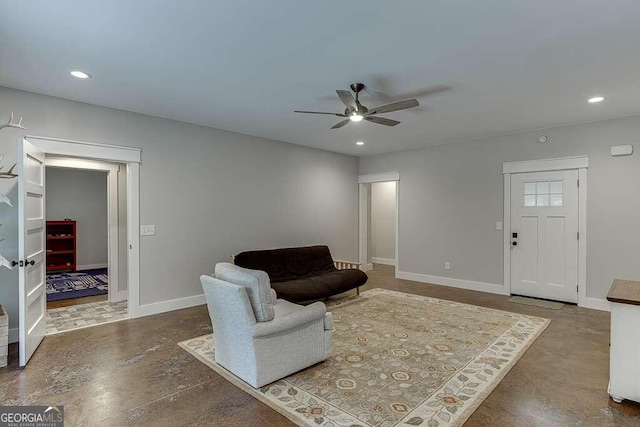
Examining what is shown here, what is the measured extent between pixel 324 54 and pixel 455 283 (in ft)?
15.9

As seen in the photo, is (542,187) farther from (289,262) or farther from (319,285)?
(289,262)

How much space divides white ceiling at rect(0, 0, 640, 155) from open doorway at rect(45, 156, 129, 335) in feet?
5.68

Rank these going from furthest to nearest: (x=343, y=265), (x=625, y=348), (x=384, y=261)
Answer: (x=384, y=261) < (x=343, y=265) < (x=625, y=348)

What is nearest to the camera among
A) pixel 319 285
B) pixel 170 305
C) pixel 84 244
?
pixel 170 305

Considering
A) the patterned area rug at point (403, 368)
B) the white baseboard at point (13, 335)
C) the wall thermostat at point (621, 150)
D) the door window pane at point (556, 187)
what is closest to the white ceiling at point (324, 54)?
the wall thermostat at point (621, 150)

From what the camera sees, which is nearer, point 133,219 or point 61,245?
point 133,219

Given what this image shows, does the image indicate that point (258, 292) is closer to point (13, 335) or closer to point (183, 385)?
point (183, 385)

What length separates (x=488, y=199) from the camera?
574 cm

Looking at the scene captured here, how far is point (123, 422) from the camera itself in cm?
219

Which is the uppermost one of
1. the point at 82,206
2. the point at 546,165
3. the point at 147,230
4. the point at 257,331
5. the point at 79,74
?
the point at 79,74

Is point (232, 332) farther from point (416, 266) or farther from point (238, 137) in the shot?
point (416, 266)

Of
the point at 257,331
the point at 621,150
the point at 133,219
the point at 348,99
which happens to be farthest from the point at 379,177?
the point at 257,331

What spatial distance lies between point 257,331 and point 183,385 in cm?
79

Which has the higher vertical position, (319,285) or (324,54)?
(324,54)
